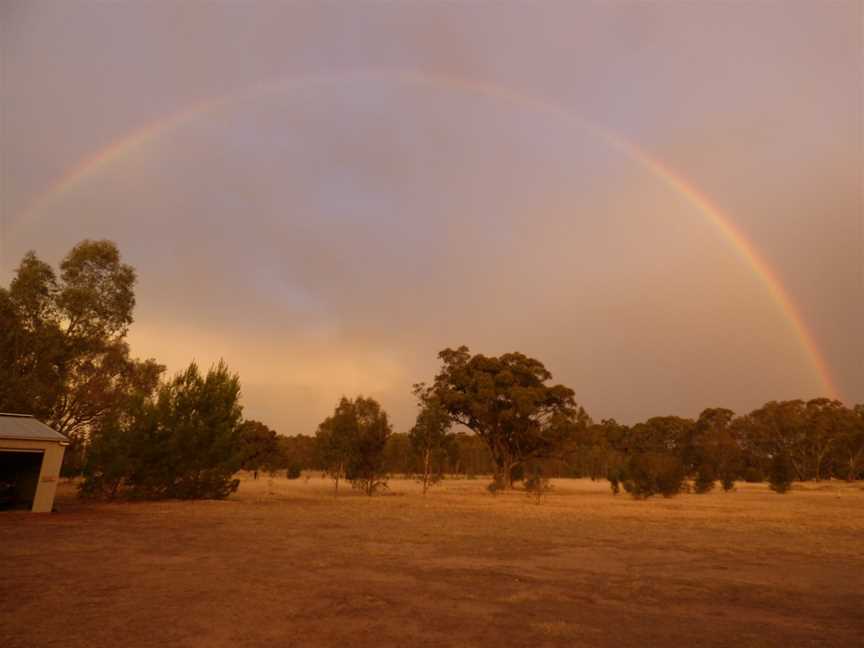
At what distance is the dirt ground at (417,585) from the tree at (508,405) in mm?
27752

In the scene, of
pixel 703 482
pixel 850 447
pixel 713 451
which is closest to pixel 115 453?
pixel 703 482

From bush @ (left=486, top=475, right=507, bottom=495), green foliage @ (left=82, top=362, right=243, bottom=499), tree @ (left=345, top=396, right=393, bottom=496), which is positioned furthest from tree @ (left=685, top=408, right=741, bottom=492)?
green foliage @ (left=82, top=362, right=243, bottom=499)

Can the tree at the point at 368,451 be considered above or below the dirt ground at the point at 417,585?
above

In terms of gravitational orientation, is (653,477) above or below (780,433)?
below

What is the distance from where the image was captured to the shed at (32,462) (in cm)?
2014

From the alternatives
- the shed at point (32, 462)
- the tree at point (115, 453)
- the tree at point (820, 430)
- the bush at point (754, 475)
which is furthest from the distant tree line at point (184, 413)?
the tree at point (820, 430)

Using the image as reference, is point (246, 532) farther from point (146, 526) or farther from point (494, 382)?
point (494, 382)

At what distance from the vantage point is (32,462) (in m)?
23.3

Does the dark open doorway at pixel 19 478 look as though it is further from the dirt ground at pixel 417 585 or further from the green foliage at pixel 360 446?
the green foliage at pixel 360 446

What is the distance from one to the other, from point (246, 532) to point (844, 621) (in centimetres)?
1405

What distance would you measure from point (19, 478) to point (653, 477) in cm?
3596

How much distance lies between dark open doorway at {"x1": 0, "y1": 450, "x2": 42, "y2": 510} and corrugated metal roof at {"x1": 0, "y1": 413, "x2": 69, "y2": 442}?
0.78 meters

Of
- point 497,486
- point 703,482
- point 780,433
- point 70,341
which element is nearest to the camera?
point 70,341

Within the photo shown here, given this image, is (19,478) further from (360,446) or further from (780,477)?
(780,477)
